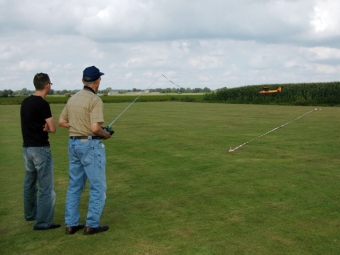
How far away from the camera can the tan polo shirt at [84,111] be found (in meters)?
5.80

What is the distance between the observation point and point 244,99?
192 feet

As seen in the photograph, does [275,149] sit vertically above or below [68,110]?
below

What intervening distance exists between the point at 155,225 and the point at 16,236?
180cm

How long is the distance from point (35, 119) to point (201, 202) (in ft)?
9.65

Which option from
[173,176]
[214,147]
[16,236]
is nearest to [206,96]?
[214,147]

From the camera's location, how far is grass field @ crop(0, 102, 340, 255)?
561 cm

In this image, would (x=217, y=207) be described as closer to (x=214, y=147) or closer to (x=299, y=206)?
(x=299, y=206)

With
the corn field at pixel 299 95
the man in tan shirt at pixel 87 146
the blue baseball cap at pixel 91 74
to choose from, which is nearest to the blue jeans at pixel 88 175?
the man in tan shirt at pixel 87 146

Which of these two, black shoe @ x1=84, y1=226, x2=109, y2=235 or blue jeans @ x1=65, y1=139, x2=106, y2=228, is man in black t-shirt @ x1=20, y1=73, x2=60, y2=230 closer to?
blue jeans @ x1=65, y1=139, x2=106, y2=228

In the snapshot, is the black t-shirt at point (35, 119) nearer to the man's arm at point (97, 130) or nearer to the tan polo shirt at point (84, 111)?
the tan polo shirt at point (84, 111)

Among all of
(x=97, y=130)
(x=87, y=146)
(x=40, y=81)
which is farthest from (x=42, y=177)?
(x=40, y=81)

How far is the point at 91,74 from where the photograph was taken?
5914 mm

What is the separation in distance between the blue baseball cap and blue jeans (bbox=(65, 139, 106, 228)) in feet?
2.53

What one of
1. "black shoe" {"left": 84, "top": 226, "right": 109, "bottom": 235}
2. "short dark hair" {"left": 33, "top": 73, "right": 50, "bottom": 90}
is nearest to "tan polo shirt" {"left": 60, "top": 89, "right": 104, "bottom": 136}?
"short dark hair" {"left": 33, "top": 73, "right": 50, "bottom": 90}
